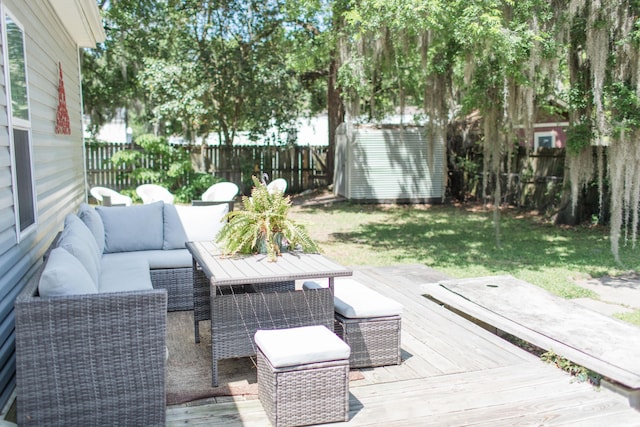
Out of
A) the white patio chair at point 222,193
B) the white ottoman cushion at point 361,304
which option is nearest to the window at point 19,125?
the white ottoman cushion at point 361,304

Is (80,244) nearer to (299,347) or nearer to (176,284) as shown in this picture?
(176,284)

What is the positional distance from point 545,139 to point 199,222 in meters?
11.9

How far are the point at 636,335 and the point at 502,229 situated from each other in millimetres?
5975

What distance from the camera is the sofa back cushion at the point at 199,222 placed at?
209 inches

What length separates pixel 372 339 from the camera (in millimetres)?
3578

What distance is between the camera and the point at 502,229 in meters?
9.54

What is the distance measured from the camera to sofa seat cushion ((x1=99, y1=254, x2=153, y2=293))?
12.1 ft

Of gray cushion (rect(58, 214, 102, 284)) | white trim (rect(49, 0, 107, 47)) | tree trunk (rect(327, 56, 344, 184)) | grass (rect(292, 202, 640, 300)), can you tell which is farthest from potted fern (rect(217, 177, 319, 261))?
tree trunk (rect(327, 56, 344, 184))

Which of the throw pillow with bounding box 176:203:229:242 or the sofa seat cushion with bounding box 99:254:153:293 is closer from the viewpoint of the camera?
the sofa seat cushion with bounding box 99:254:153:293

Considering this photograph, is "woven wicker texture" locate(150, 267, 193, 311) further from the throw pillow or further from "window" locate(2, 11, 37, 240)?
"window" locate(2, 11, 37, 240)

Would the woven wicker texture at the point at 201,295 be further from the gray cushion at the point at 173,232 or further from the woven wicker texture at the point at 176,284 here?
the gray cushion at the point at 173,232

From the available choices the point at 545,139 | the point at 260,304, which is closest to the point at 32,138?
the point at 260,304

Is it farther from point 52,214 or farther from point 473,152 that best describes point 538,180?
point 52,214

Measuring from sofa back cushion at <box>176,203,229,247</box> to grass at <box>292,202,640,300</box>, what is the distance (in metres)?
0.78
